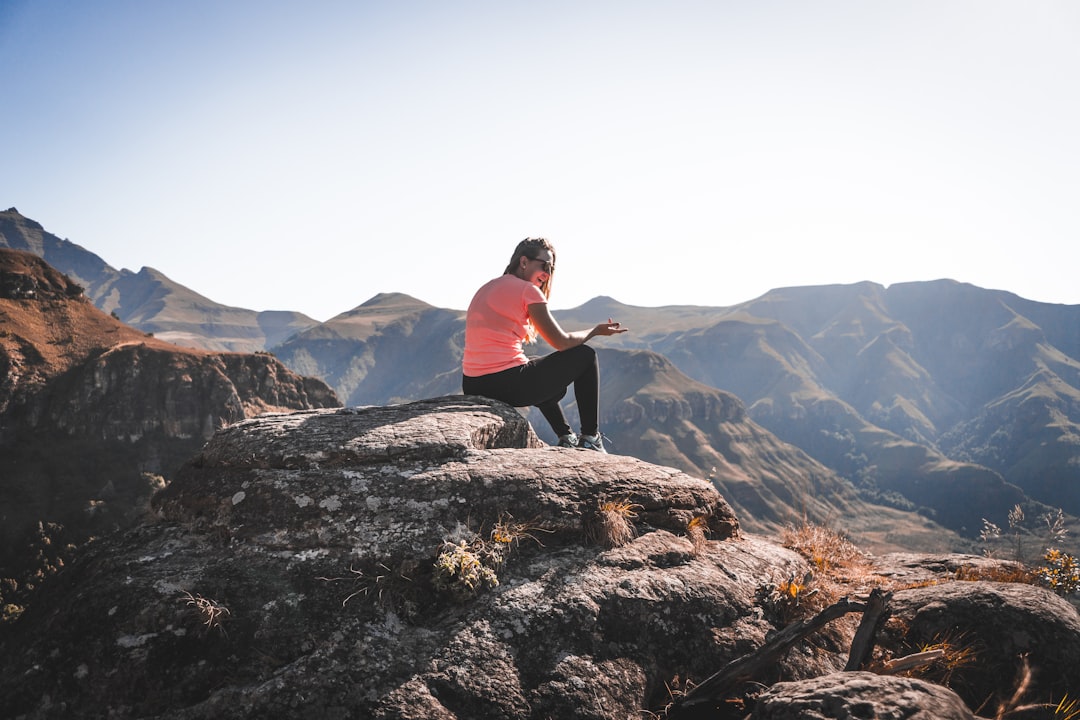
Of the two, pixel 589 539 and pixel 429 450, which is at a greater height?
pixel 429 450

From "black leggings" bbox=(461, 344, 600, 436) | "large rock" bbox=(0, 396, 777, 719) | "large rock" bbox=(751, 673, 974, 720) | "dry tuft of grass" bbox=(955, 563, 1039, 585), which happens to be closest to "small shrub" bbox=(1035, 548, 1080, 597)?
"dry tuft of grass" bbox=(955, 563, 1039, 585)

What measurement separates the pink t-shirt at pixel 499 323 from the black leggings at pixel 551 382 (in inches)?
8.1

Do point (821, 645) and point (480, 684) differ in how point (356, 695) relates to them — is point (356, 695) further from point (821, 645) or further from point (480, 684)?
point (821, 645)

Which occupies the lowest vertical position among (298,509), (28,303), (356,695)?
(356,695)

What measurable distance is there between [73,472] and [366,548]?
172918mm

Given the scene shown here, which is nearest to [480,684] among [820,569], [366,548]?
[366,548]

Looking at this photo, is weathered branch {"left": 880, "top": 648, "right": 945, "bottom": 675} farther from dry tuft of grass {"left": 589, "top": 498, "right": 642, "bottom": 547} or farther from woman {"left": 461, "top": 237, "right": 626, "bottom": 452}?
woman {"left": 461, "top": 237, "right": 626, "bottom": 452}

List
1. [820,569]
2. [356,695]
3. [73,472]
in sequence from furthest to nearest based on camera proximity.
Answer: [73,472], [820,569], [356,695]

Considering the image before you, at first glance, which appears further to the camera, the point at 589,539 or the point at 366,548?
the point at 589,539

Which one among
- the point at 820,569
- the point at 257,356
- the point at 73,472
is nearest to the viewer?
the point at 820,569

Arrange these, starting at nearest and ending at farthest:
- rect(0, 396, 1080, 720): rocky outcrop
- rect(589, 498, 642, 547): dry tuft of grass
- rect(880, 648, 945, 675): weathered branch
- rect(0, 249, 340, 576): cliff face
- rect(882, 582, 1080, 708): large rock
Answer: rect(0, 396, 1080, 720): rocky outcrop, rect(880, 648, 945, 675): weathered branch, rect(882, 582, 1080, 708): large rock, rect(589, 498, 642, 547): dry tuft of grass, rect(0, 249, 340, 576): cliff face

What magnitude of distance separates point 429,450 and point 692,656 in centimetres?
363

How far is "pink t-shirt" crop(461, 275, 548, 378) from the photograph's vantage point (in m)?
7.96

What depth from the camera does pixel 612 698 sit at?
471cm
